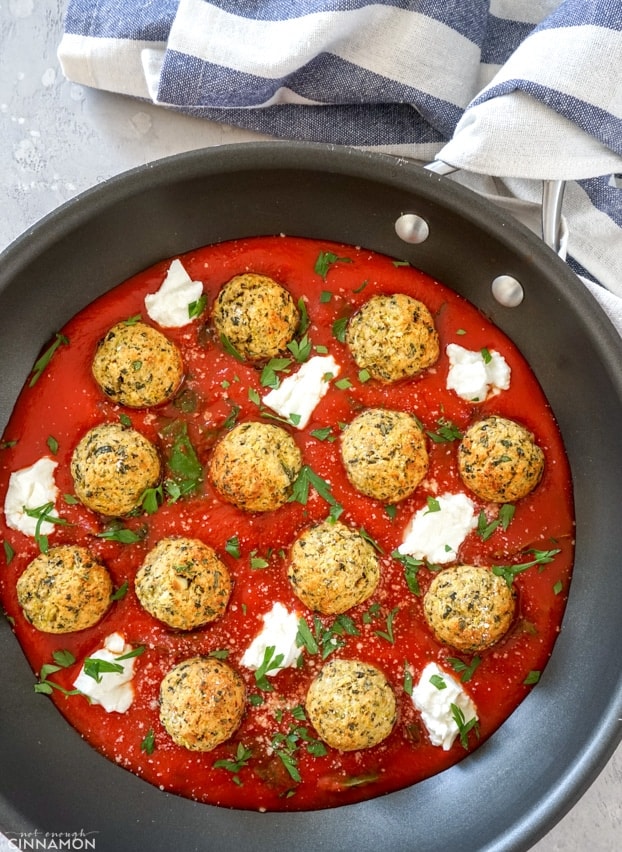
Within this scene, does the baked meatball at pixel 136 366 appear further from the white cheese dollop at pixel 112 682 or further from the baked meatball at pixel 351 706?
the baked meatball at pixel 351 706

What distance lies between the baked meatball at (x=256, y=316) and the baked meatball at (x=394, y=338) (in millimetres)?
206

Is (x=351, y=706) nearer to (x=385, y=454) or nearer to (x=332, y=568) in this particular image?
(x=332, y=568)

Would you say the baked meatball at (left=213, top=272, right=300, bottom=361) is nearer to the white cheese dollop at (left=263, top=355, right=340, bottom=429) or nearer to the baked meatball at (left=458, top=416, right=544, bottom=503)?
the white cheese dollop at (left=263, top=355, right=340, bottom=429)

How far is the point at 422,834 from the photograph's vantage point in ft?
8.28

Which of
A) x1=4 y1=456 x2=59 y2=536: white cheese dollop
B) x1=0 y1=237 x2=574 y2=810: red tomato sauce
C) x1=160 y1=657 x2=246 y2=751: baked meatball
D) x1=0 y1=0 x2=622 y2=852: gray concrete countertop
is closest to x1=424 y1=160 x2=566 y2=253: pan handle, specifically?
x1=0 y1=237 x2=574 y2=810: red tomato sauce

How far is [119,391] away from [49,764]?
3.69 feet

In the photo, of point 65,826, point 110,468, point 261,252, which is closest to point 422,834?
point 65,826

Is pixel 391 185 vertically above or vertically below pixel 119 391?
above

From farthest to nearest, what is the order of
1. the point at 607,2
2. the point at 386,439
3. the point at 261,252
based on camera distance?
1. the point at 261,252
2. the point at 386,439
3. the point at 607,2

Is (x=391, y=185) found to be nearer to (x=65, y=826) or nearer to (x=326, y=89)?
(x=326, y=89)

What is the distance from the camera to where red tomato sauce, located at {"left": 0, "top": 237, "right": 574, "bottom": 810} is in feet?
8.34

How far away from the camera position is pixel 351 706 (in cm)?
240

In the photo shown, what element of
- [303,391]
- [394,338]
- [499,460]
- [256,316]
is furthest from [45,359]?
[499,460]

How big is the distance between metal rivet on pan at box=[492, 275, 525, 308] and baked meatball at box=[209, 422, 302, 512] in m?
0.74
